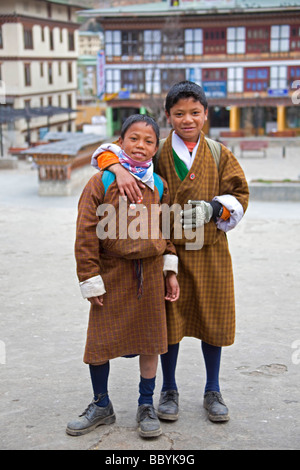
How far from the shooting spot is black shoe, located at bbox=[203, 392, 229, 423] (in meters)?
3.71

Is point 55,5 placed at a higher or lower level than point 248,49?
higher

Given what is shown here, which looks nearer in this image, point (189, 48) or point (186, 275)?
point (186, 275)

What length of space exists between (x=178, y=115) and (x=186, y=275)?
98 cm

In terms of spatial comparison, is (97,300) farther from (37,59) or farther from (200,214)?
(37,59)

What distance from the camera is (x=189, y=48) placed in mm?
38250

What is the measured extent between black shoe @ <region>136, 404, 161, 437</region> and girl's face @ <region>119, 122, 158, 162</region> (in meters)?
1.50

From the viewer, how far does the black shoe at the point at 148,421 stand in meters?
3.48

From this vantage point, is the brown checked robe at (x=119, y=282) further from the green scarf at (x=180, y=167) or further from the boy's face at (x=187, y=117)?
the boy's face at (x=187, y=117)

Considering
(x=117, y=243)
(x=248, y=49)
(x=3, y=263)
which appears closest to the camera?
(x=117, y=243)

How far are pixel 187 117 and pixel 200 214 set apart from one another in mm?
583

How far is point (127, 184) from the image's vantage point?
3.40m

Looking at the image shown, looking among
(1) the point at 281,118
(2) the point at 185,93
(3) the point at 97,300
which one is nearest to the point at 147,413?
(3) the point at 97,300

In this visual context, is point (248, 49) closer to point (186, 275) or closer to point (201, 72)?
point (201, 72)

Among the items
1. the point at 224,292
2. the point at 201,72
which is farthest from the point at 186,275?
the point at 201,72
